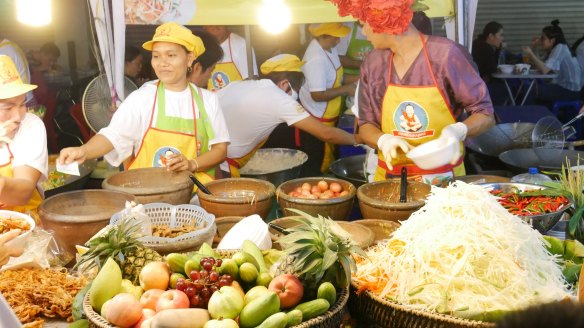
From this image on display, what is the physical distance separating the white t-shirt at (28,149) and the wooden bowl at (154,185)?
14.5 inches

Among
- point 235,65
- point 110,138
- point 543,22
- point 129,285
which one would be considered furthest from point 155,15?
point 543,22

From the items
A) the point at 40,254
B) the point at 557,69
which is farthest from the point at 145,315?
the point at 557,69

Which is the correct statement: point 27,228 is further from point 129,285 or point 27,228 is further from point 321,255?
point 321,255

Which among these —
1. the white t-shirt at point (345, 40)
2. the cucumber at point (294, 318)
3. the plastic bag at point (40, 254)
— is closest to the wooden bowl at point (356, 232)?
the cucumber at point (294, 318)

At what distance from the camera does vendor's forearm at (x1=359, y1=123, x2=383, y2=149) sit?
408 centimetres

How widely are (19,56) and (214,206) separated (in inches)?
169

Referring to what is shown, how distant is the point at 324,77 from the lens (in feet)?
23.0

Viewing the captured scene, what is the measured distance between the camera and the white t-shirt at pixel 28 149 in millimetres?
3574

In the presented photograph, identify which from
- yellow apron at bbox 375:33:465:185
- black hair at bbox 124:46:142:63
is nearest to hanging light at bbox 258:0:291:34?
yellow apron at bbox 375:33:465:185

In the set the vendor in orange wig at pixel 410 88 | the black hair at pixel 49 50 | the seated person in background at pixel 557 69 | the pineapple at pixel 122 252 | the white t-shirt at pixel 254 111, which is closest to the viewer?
the pineapple at pixel 122 252

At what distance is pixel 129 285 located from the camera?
2.20 metres

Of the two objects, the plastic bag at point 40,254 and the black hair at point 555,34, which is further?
the black hair at point 555,34

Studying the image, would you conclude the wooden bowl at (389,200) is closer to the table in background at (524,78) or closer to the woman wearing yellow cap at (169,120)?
the woman wearing yellow cap at (169,120)

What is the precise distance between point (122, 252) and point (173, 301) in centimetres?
44
